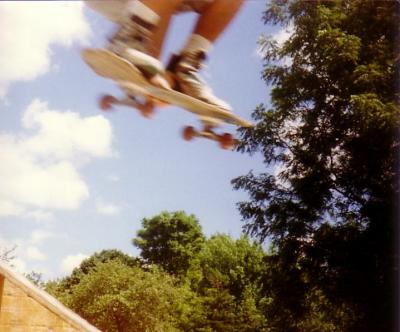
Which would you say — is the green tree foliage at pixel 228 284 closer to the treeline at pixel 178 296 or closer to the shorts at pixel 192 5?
the treeline at pixel 178 296

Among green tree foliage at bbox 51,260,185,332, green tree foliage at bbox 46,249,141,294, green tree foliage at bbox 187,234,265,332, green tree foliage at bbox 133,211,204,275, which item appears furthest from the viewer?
green tree foliage at bbox 133,211,204,275

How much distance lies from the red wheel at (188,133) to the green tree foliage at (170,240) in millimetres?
37158

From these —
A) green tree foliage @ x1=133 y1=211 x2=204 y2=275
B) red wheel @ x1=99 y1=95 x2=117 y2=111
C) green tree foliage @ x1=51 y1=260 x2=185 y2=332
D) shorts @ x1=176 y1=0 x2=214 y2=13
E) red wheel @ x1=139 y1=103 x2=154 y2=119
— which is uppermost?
green tree foliage @ x1=133 y1=211 x2=204 y2=275

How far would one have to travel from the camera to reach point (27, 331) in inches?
169

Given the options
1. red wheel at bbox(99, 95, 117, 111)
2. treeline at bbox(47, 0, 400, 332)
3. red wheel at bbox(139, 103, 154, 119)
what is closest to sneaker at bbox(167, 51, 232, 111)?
red wheel at bbox(139, 103, 154, 119)

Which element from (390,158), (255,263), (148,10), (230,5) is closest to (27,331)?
(148,10)

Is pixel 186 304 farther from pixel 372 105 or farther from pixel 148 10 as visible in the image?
pixel 148 10

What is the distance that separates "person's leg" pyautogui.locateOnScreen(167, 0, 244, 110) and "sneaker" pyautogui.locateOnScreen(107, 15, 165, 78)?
0.29m

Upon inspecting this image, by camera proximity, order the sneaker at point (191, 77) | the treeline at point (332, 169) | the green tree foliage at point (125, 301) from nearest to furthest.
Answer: the sneaker at point (191, 77), the treeline at point (332, 169), the green tree foliage at point (125, 301)

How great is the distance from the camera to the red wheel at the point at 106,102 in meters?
4.12

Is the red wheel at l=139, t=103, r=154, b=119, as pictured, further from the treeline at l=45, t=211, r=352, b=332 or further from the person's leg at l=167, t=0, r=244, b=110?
the treeline at l=45, t=211, r=352, b=332

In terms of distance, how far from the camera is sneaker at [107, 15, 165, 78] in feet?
9.35

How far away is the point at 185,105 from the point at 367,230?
10126 millimetres

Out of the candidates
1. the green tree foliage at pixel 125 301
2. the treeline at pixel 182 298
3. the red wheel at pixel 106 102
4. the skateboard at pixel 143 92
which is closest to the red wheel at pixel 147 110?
the skateboard at pixel 143 92
